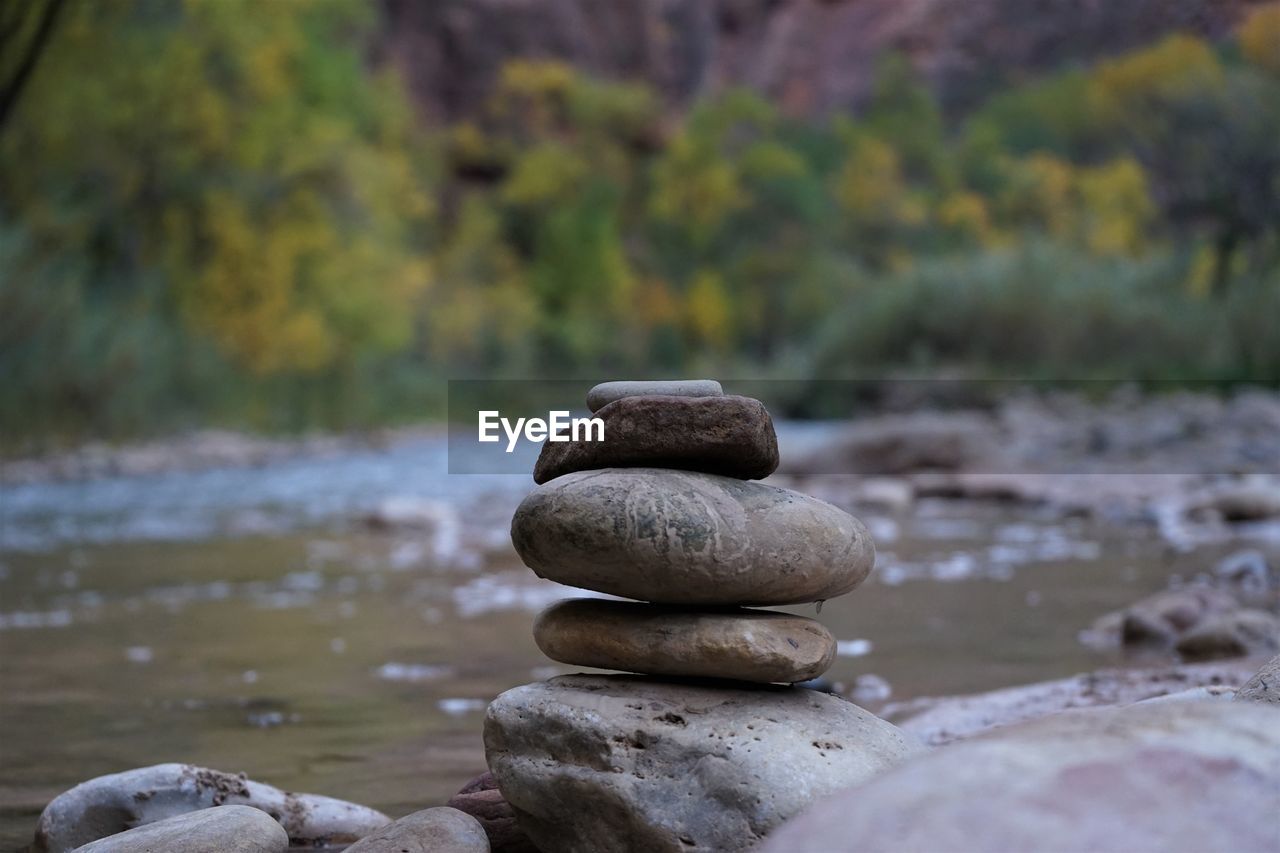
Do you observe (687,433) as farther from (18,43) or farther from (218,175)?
(218,175)

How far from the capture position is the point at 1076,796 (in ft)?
6.08

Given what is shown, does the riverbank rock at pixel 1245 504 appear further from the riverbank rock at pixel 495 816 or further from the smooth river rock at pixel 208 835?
the smooth river rock at pixel 208 835

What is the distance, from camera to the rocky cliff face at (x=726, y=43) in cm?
3997

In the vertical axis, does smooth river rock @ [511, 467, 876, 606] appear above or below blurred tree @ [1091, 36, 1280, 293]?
below

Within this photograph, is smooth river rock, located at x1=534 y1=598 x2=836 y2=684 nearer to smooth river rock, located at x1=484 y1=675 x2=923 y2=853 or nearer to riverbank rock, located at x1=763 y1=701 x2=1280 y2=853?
smooth river rock, located at x1=484 y1=675 x2=923 y2=853

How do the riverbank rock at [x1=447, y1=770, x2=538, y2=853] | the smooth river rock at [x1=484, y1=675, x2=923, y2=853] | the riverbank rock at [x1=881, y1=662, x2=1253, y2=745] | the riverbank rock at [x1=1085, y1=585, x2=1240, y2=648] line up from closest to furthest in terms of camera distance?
the smooth river rock at [x1=484, y1=675, x2=923, y2=853] → the riverbank rock at [x1=447, y1=770, x2=538, y2=853] → the riverbank rock at [x1=881, y1=662, x2=1253, y2=745] → the riverbank rock at [x1=1085, y1=585, x2=1240, y2=648]

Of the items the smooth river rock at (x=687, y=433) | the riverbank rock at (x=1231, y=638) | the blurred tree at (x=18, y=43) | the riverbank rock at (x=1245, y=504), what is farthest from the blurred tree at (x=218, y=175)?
the smooth river rock at (x=687, y=433)

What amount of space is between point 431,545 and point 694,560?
779 cm

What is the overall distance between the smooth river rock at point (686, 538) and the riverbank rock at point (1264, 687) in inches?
36.9

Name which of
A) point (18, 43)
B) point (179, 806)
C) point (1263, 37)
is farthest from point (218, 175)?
point (179, 806)

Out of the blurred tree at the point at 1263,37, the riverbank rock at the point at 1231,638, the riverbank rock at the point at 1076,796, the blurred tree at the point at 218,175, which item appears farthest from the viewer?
the blurred tree at the point at 218,175

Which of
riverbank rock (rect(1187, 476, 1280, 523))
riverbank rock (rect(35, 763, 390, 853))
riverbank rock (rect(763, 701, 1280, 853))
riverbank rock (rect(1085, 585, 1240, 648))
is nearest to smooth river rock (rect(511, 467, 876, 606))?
riverbank rock (rect(35, 763, 390, 853))

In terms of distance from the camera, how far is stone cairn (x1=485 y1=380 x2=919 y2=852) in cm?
277

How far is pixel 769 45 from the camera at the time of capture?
176 ft
